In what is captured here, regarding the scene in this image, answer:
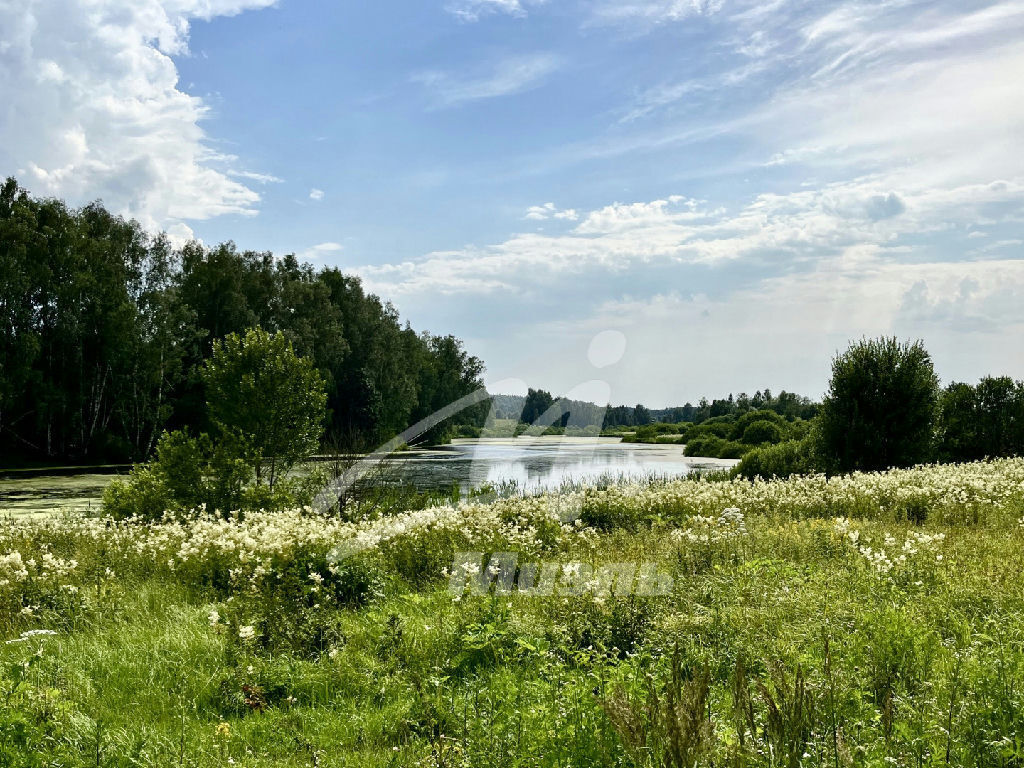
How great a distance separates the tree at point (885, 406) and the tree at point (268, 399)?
15230mm

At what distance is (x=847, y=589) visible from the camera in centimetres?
590

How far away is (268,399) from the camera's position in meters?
15.5

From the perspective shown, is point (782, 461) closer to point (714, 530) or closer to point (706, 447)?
point (714, 530)

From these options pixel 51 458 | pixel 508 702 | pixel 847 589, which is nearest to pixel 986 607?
pixel 847 589

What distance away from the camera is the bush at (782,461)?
75.9 ft

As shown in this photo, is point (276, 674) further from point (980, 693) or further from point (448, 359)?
point (448, 359)

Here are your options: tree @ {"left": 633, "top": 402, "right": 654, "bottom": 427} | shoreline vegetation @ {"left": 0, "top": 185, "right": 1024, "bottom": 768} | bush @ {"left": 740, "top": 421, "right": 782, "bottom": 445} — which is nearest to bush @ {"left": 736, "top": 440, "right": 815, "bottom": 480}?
shoreline vegetation @ {"left": 0, "top": 185, "right": 1024, "bottom": 768}

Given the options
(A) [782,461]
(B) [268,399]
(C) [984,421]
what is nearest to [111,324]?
(B) [268,399]

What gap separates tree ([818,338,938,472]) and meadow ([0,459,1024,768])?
482 inches

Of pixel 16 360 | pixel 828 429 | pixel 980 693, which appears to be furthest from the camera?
pixel 16 360

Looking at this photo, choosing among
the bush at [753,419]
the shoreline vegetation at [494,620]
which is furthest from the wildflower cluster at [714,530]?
the bush at [753,419]

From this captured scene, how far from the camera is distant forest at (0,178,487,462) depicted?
3444 cm

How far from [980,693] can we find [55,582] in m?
7.91

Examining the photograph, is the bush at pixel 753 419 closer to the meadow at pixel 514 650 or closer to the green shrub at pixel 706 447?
the green shrub at pixel 706 447
